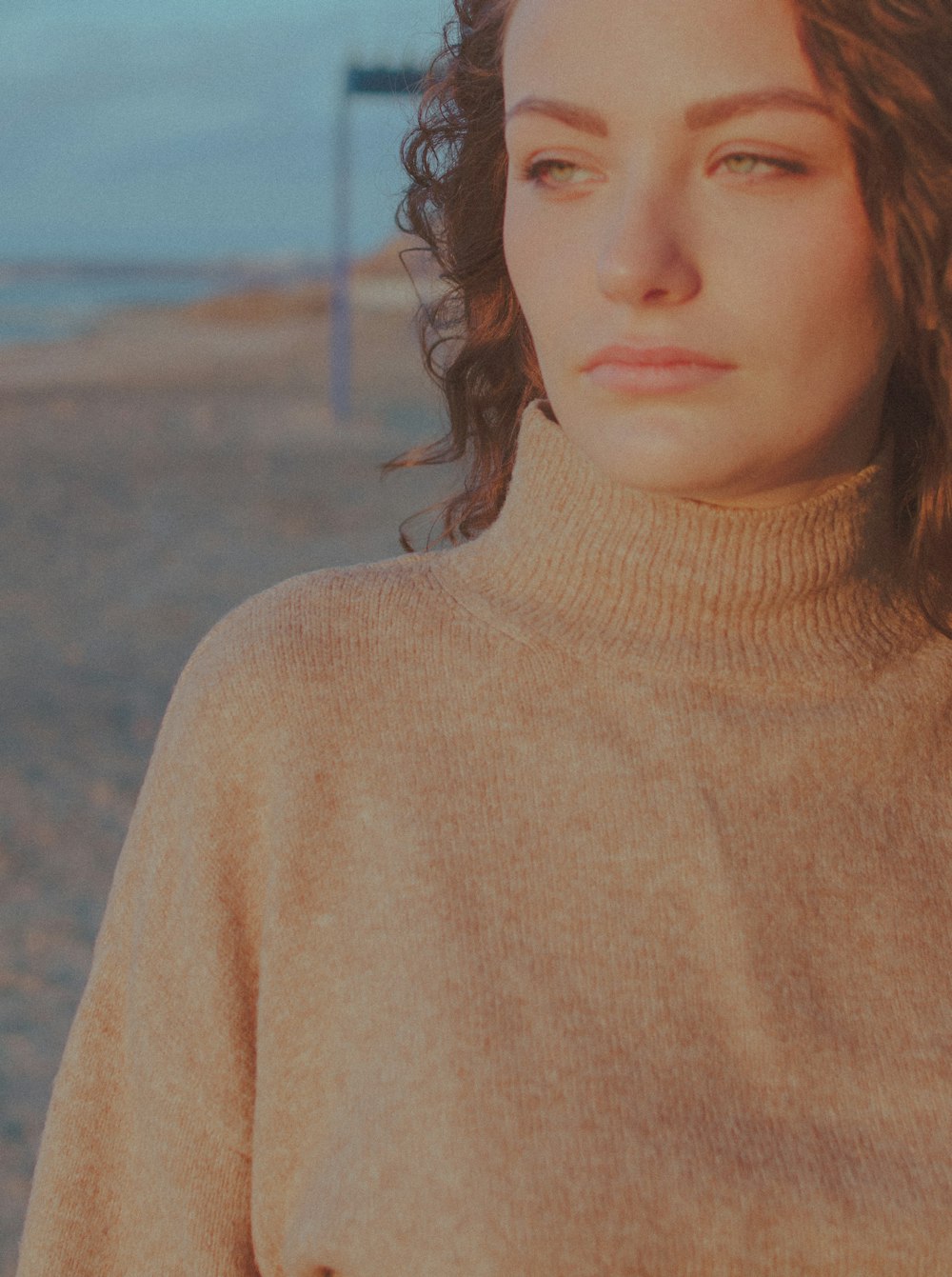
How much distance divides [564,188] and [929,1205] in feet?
2.84

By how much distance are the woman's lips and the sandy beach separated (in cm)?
230

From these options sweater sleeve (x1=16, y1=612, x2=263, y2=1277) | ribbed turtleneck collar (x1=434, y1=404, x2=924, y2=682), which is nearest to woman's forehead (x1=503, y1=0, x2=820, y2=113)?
ribbed turtleneck collar (x1=434, y1=404, x2=924, y2=682)

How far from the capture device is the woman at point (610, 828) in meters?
1.24

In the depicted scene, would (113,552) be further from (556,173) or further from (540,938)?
(540,938)

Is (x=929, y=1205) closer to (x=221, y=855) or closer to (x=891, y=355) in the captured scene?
Answer: (x=221, y=855)

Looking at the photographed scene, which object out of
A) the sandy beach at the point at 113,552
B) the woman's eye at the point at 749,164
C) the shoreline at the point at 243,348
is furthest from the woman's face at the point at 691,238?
the shoreline at the point at 243,348

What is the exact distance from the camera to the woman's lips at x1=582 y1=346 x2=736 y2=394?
1311mm

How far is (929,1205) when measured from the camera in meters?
1.26

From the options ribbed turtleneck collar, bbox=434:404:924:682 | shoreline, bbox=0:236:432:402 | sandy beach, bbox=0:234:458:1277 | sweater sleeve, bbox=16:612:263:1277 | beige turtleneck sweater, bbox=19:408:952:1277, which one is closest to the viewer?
beige turtleneck sweater, bbox=19:408:952:1277

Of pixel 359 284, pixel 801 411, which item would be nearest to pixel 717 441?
pixel 801 411

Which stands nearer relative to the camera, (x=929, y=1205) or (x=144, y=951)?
(x=929, y=1205)

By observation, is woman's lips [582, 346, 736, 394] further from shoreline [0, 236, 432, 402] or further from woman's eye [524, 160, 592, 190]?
shoreline [0, 236, 432, 402]

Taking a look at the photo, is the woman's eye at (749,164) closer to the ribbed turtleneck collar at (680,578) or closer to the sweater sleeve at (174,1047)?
the ribbed turtleneck collar at (680,578)

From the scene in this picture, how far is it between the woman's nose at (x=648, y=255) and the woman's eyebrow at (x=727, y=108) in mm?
65
